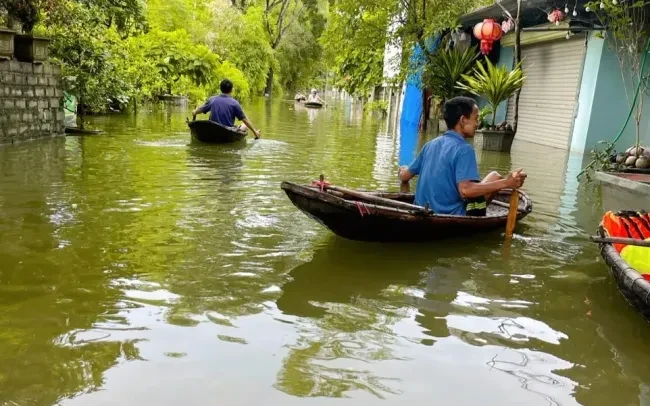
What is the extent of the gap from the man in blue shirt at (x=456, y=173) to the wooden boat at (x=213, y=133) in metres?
7.08

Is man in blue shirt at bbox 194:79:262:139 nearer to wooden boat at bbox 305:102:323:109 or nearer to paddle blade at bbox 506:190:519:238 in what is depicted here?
paddle blade at bbox 506:190:519:238

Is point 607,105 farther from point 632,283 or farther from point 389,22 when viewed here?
point 632,283

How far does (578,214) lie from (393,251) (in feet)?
10.8

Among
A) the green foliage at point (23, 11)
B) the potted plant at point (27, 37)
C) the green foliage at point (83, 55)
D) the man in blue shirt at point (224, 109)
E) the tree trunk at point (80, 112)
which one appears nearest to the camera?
the potted plant at point (27, 37)

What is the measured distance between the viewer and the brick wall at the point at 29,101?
10883mm

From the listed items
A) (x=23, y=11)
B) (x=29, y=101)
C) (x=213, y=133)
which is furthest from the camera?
(x=213, y=133)

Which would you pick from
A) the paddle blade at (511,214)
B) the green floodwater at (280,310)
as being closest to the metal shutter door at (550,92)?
the green floodwater at (280,310)

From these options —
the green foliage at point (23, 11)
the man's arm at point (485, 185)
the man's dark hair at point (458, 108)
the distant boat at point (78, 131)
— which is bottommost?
the distant boat at point (78, 131)

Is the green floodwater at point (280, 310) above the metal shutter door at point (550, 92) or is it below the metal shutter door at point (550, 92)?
below

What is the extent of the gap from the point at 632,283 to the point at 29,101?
11.3 metres

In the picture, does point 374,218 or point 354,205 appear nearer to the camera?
point 354,205

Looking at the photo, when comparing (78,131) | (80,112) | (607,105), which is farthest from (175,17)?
(607,105)

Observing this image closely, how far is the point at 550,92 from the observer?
16.0m

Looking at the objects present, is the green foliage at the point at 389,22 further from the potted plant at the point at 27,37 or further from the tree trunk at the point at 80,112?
the potted plant at the point at 27,37
